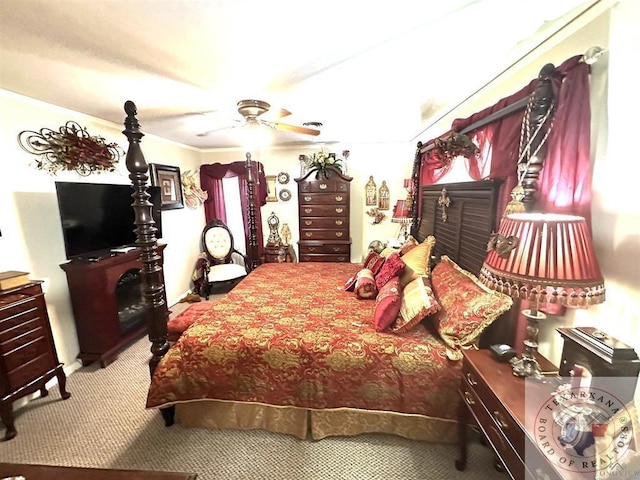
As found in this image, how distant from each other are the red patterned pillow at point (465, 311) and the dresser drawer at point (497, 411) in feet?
0.59

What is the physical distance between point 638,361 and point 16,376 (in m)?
3.29

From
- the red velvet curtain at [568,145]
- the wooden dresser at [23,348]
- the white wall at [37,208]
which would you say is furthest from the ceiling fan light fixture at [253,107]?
the wooden dresser at [23,348]

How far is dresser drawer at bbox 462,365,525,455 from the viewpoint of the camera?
0.98 m

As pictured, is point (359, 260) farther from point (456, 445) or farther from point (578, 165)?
point (578, 165)

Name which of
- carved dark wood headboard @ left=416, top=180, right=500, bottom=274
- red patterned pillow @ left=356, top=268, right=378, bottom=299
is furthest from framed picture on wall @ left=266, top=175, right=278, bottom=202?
red patterned pillow @ left=356, top=268, right=378, bottom=299

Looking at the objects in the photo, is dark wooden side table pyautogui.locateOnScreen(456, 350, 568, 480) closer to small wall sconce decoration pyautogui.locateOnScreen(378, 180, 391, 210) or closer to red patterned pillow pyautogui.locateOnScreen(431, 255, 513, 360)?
red patterned pillow pyautogui.locateOnScreen(431, 255, 513, 360)

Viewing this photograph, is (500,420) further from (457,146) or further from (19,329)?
(19,329)

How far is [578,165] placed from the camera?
3.72 feet

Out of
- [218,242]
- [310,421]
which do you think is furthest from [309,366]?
[218,242]

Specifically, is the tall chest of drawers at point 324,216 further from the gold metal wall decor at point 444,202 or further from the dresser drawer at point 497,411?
the dresser drawer at point 497,411

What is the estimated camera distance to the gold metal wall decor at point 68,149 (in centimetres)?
218

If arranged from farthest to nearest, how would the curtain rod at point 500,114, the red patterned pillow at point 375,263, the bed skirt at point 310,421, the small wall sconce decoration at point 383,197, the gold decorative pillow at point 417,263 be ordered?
the small wall sconce decoration at point 383,197, the red patterned pillow at point 375,263, the gold decorative pillow at point 417,263, the bed skirt at point 310,421, the curtain rod at point 500,114

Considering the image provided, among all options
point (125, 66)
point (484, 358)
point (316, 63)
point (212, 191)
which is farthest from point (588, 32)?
point (212, 191)

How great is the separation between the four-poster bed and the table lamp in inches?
20.2
